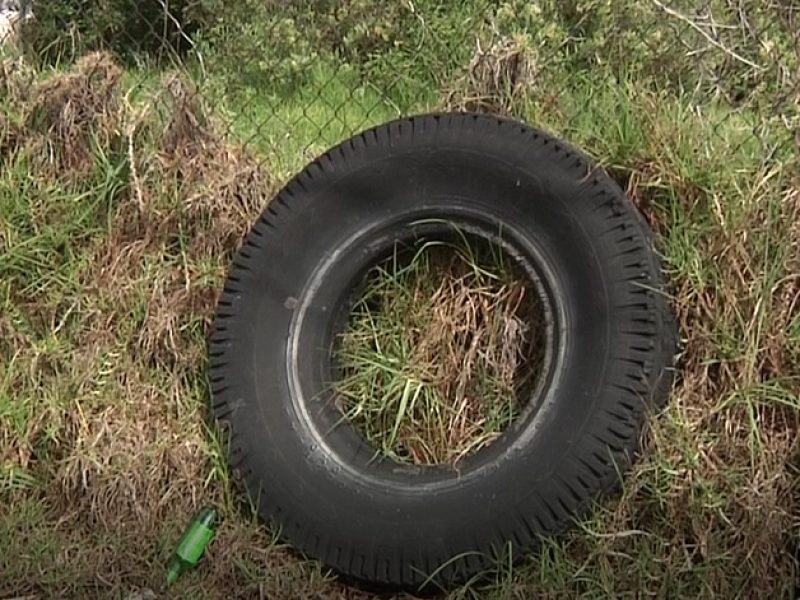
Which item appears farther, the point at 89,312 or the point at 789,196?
the point at 89,312

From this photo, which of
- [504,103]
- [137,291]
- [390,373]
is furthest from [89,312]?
[504,103]

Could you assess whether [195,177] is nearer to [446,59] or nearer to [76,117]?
[76,117]

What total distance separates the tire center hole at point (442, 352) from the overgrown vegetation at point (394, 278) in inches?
4.8

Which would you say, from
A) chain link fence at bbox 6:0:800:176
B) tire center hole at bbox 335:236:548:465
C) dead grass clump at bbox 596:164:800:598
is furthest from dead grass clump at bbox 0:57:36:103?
dead grass clump at bbox 596:164:800:598

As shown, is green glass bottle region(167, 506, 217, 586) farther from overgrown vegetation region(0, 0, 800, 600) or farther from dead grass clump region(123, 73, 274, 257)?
dead grass clump region(123, 73, 274, 257)

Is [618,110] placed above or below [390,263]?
above

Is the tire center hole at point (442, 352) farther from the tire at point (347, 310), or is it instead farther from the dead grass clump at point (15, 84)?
the dead grass clump at point (15, 84)

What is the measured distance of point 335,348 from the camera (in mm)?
3271

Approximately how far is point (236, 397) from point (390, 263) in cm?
63

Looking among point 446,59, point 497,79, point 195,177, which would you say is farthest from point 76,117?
point 497,79

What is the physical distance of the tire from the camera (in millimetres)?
2762

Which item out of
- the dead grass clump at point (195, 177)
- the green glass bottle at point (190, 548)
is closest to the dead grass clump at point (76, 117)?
the dead grass clump at point (195, 177)

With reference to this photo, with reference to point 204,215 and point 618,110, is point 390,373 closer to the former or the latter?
point 204,215

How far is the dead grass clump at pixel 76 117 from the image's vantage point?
3.69 metres
